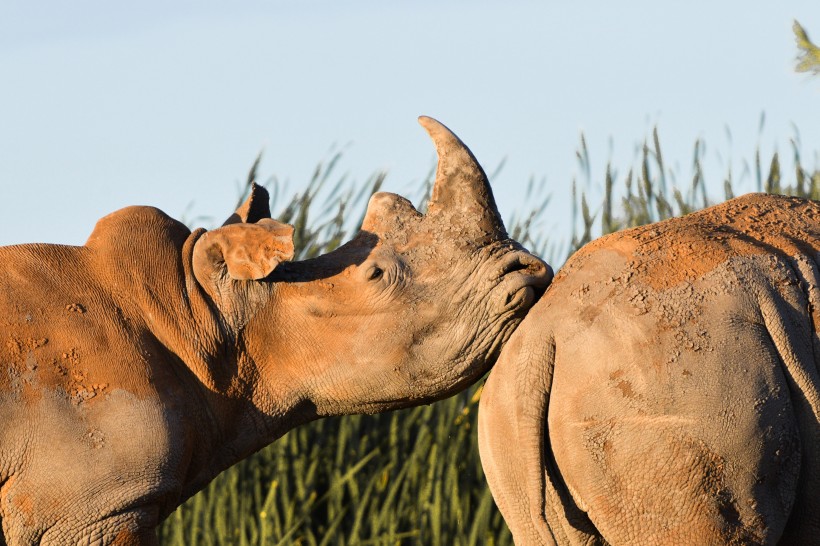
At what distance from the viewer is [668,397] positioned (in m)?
3.33

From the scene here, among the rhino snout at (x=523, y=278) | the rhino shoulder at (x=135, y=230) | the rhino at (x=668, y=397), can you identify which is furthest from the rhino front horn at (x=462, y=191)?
the rhino shoulder at (x=135, y=230)

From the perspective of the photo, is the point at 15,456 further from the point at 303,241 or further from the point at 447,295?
the point at 303,241

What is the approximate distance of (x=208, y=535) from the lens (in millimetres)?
6543

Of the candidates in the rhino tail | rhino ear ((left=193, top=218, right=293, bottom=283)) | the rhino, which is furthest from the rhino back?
the rhino tail

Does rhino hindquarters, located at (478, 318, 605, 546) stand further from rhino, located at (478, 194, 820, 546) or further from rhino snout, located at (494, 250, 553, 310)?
rhino snout, located at (494, 250, 553, 310)

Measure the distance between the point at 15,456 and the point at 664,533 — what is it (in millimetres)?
1761

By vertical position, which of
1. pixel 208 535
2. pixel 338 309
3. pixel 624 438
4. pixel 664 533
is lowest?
pixel 208 535

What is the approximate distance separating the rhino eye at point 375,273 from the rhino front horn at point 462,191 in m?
0.23

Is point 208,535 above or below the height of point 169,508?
below

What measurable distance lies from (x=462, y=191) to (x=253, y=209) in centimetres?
70

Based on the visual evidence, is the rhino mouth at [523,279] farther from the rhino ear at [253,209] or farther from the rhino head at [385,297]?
the rhino ear at [253,209]

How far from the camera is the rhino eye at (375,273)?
12.9ft

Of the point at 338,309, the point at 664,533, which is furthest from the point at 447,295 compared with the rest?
the point at 664,533

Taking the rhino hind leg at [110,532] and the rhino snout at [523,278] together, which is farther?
the rhino snout at [523,278]
